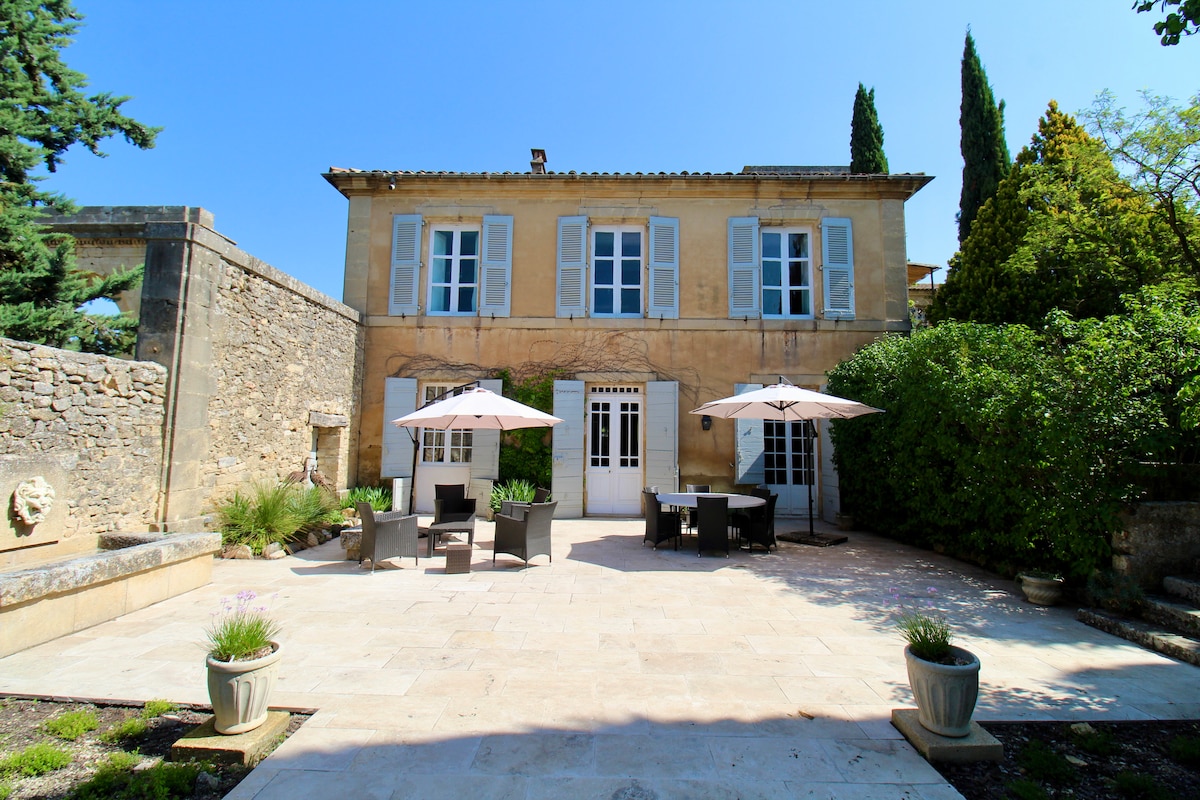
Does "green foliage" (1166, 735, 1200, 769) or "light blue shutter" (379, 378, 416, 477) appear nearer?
"green foliage" (1166, 735, 1200, 769)

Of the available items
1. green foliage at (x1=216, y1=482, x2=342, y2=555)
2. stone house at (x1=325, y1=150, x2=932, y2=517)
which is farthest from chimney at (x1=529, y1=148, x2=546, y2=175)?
green foliage at (x1=216, y1=482, x2=342, y2=555)

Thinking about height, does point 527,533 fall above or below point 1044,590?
above

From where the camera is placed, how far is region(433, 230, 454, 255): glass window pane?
10305 millimetres

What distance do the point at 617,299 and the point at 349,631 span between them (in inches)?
287

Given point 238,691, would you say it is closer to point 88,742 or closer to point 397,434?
point 88,742

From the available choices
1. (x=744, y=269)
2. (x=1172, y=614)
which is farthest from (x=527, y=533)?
(x=744, y=269)

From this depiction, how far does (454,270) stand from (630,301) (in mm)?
3200

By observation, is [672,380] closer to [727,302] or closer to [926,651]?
[727,302]

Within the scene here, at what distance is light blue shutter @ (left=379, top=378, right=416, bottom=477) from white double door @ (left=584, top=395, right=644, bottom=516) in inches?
119

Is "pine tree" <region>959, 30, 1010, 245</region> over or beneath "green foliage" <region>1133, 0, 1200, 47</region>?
over

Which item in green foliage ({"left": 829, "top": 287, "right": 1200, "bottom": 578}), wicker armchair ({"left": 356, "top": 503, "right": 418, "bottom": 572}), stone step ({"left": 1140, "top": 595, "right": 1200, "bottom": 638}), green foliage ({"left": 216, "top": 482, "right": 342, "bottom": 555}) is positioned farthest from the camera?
green foliage ({"left": 216, "top": 482, "right": 342, "bottom": 555})

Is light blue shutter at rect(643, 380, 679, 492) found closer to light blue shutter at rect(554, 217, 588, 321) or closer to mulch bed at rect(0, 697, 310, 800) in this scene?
light blue shutter at rect(554, 217, 588, 321)

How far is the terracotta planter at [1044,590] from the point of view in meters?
4.75

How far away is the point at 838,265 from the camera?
33.0 feet
